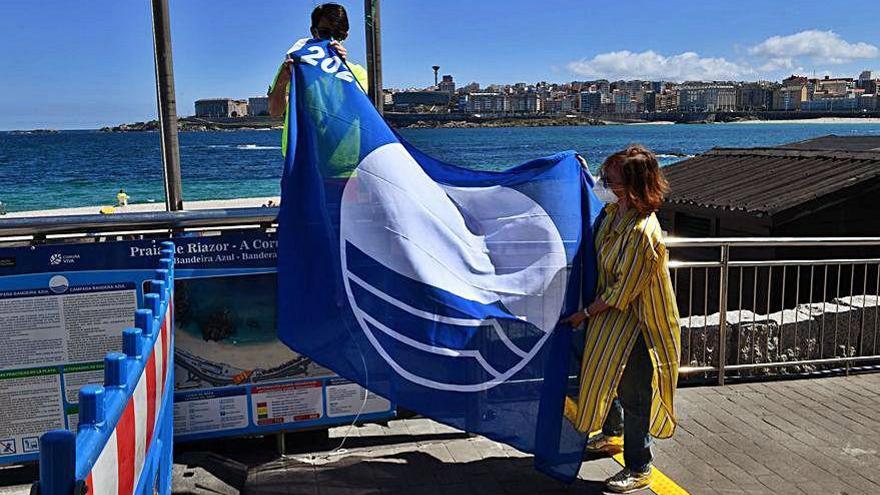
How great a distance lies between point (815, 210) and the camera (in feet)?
33.2

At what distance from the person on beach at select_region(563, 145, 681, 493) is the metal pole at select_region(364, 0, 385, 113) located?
1873 millimetres

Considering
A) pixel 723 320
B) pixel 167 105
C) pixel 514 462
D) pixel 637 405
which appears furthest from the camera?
pixel 723 320

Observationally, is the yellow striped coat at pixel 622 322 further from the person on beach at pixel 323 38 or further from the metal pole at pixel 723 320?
the metal pole at pixel 723 320

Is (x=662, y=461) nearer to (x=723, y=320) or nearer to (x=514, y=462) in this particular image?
(x=514, y=462)

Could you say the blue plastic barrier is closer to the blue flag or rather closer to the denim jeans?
the blue flag

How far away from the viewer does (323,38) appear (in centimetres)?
436

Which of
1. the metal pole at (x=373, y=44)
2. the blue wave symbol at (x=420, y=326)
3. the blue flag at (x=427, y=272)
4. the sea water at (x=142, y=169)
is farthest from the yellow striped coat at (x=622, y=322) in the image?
the sea water at (x=142, y=169)

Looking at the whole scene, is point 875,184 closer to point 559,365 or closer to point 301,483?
point 559,365

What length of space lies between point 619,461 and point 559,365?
105 cm

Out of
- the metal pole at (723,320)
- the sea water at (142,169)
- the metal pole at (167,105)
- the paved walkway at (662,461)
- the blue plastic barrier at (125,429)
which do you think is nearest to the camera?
the blue plastic barrier at (125,429)

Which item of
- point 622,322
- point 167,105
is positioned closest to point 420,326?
point 622,322

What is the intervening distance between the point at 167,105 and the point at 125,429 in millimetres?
3902

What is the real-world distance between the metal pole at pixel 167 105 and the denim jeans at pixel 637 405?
335cm

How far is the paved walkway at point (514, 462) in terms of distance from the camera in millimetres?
4457
